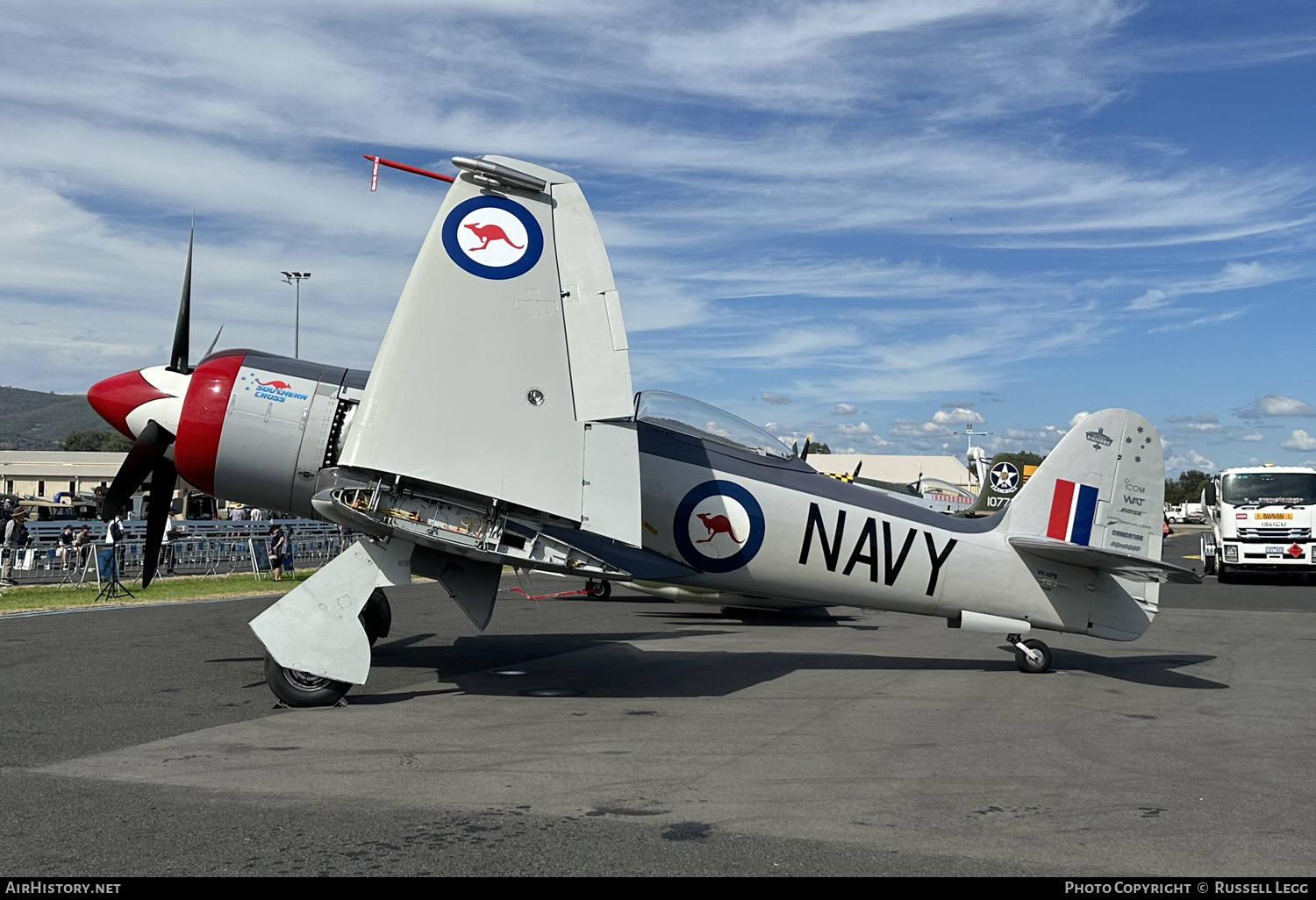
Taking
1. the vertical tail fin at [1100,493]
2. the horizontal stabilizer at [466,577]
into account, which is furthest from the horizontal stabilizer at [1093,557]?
the horizontal stabilizer at [466,577]

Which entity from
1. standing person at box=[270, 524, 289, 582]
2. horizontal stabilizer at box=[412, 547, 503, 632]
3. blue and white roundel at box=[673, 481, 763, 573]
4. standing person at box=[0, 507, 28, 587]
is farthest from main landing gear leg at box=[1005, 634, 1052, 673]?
standing person at box=[0, 507, 28, 587]

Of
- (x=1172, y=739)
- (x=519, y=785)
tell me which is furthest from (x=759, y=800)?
(x=1172, y=739)

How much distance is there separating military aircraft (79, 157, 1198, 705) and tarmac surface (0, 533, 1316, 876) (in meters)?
1.05

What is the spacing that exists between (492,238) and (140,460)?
15.1ft

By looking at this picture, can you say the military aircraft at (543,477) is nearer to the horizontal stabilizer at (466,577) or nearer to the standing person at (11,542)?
the horizontal stabilizer at (466,577)

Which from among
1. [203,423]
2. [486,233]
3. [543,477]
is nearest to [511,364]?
[543,477]

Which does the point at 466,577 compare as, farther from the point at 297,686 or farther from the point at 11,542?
the point at 11,542

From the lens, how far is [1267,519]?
91.6 ft

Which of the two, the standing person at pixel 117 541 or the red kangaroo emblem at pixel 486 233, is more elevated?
the red kangaroo emblem at pixel 486 233

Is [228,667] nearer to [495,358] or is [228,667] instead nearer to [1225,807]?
[495,358]

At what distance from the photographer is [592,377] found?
9484mm

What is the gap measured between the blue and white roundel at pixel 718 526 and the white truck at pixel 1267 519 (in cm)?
2320

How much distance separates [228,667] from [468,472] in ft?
14.2

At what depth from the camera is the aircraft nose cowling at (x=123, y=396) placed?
10547 mm
